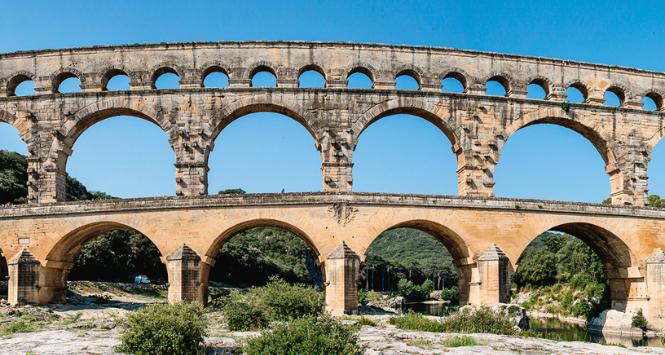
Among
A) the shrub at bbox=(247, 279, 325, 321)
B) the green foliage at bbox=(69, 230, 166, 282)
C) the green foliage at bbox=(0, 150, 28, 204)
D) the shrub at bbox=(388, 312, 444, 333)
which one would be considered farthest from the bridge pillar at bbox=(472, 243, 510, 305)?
the green foliage at bbox=(0, 150, 28, 204)

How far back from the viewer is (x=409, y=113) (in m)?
26.4

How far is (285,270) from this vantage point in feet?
168

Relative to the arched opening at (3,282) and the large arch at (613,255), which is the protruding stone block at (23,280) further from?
the large arch at (613,255)

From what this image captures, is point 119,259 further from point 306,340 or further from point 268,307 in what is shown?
point 306,340

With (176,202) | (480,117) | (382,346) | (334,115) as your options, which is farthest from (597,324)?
(176,202)

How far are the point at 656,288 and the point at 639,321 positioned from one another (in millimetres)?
1485

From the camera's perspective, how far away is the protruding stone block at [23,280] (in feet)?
73.8

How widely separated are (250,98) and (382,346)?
44.0ft

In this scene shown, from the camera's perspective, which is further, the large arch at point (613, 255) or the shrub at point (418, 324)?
the large arch at point (613, 255)

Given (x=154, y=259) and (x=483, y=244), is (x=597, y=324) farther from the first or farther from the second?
(x=154, y=259)

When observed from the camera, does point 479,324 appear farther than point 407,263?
No

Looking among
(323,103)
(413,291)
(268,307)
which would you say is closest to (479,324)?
(268,307)

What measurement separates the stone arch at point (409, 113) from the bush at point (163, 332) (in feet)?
42.0

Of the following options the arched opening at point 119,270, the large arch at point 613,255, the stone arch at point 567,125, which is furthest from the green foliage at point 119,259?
the large arch at point 613,255
